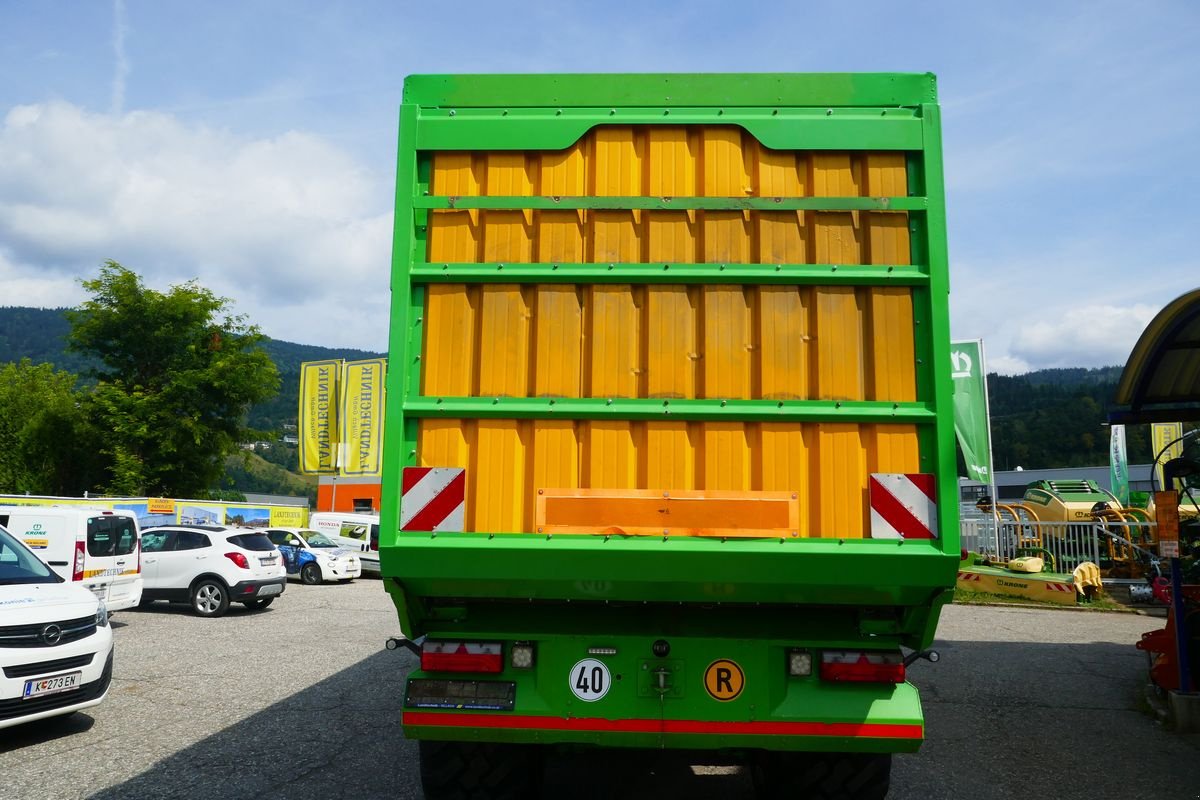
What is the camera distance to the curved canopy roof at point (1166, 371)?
680 centimetres

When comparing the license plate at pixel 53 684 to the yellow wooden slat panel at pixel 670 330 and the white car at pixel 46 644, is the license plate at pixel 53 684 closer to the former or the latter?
the white car at pixel 46 644

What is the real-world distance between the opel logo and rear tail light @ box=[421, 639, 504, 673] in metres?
4.14

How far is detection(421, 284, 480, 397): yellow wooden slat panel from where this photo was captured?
397 cm

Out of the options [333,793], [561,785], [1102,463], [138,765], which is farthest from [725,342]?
[1102,463]

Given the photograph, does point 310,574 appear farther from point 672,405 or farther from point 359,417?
point 672,405

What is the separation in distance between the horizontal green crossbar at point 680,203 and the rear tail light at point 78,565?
10.2m

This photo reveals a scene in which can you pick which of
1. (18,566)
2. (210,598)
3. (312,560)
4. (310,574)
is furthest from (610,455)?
(310,574)

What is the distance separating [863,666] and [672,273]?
1998 mm

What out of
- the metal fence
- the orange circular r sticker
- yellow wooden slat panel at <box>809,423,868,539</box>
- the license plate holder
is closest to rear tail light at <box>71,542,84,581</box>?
the license plate holder

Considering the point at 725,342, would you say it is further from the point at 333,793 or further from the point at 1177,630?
the point at 1177,630

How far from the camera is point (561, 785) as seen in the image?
564 cm

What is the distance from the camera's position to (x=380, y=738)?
6.58 m

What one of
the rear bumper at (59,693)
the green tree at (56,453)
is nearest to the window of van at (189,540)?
the rear bumper at (59,693)

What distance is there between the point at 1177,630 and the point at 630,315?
20.4 ft
